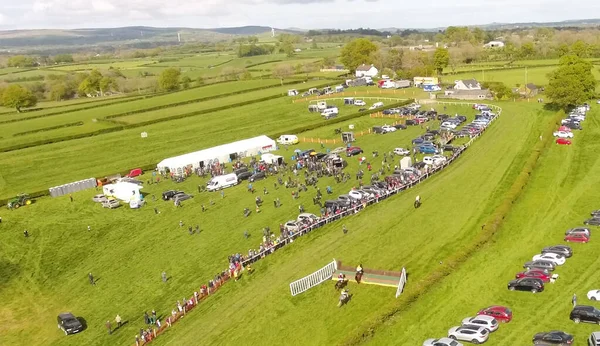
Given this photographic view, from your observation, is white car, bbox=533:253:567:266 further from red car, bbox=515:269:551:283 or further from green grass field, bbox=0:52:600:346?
red car, bbox=515:269:551:283

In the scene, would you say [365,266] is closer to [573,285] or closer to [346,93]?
[573,285]

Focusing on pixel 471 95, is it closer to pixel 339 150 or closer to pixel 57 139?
pixel 339 150

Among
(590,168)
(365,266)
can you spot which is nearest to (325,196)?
(365,266)

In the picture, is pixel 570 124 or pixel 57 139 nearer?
pixel 570 124

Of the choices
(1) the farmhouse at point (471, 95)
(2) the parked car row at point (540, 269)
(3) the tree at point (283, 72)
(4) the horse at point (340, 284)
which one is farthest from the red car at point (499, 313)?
(3) the tree at point (283, 72)

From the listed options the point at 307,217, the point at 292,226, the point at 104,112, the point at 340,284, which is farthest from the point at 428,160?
the point at 104,112

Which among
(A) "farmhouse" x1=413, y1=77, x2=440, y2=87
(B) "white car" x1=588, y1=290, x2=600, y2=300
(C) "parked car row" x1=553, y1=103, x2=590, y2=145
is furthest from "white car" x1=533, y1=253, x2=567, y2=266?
(A) "farmhouse" x1=413, y1=77, x2=440, y2=87
